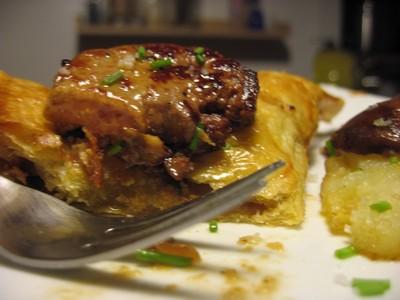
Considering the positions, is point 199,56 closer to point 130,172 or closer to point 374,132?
point 130,172

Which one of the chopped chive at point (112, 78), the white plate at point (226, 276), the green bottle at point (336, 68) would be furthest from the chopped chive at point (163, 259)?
the green bottle at point (336, 68)

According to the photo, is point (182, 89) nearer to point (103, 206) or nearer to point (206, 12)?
point (103, 206)

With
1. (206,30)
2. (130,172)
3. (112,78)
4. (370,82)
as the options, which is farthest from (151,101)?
(370,82)

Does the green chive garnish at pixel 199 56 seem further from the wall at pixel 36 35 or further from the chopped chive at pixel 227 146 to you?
the wall at pixel 36 35

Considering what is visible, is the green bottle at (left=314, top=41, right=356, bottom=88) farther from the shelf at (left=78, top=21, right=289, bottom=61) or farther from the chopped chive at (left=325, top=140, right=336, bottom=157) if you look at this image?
the chopped chive at (left=325, top=140, right=336, bottom=157)

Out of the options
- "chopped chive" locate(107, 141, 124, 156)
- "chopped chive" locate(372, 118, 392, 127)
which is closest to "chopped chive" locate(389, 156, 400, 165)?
"chopped chive" locate(372, 118, 392, 127)
